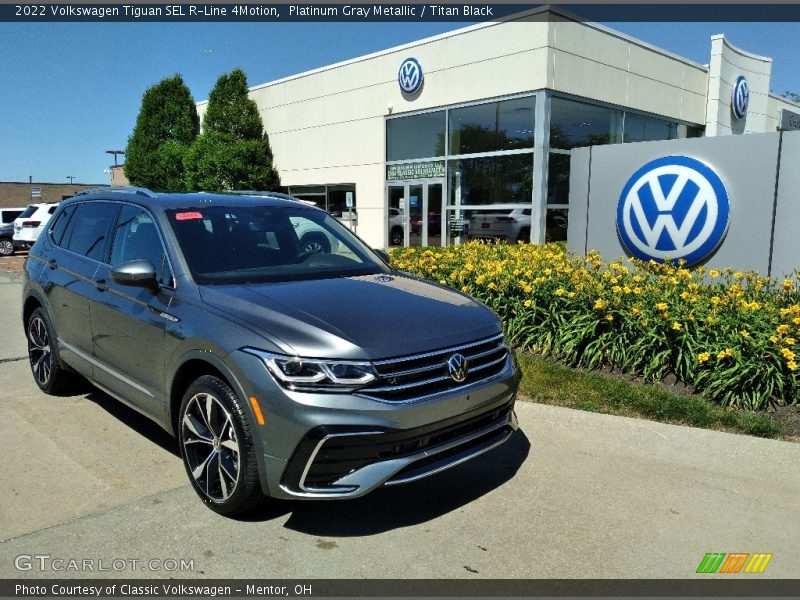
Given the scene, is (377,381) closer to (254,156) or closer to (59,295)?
(59,295)

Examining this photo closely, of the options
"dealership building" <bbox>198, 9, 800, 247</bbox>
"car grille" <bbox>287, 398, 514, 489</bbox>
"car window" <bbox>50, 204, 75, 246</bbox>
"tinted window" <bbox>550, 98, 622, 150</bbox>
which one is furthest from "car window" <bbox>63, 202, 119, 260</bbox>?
→ "tinted window" <bbox>550, 98, 622, 150</bbox>

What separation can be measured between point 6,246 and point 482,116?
18067mm

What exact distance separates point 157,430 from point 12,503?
1.21 m

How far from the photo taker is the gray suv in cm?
288

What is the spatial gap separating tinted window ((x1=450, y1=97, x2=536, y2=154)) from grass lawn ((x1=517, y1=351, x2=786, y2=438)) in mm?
11334

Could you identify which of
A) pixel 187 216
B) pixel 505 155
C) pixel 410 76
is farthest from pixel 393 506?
pixel 410 76

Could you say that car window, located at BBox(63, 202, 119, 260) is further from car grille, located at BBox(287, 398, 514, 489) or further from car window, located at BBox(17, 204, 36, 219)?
car window, located at BBox(17, 204, 36, 219)

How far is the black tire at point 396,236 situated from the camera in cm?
2005

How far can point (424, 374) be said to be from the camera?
10.1 feet

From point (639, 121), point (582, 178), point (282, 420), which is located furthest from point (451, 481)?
point (639, 121)

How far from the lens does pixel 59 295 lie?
491 cm

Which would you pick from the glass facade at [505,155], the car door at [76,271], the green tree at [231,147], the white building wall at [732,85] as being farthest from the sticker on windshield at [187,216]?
the white building wall at [732,85]

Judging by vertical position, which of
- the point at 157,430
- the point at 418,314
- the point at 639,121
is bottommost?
the point at 157,430

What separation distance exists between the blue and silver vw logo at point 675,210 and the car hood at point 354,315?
4.59 metres
